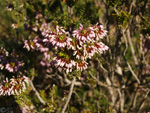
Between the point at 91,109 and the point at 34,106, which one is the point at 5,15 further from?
the point at 91,109

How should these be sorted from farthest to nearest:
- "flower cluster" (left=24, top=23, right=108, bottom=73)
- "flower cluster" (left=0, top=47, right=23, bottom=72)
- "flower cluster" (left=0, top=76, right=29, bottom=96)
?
"flower cluster" (left=0, top=47, right=23, bottom=72) < "flower cluster" (left=0, top=76, right=29, bottom=96) < "flower cluster" (left=24, top=23, right=108, bottom=73)

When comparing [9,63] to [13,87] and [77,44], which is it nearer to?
[13,87]

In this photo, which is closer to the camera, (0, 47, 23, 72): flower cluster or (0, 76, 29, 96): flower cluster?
(0, 76, 29, 96): flower cluster

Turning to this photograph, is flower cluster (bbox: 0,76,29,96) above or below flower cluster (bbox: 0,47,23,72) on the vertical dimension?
below

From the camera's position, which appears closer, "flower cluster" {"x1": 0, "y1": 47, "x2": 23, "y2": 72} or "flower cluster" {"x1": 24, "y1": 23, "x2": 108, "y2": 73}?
"flower cluster" {"x1": 24, "y1": 23, "x2": 108, "y2": 73}

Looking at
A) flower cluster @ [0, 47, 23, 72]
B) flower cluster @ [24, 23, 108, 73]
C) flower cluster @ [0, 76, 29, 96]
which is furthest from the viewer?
flower cluster @ [0, 47, 23, 72]

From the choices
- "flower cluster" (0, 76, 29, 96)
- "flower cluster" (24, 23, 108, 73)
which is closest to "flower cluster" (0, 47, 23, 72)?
"flower cluster" (0, 76, 29, 96)

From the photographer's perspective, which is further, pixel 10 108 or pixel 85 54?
pixel 10 108

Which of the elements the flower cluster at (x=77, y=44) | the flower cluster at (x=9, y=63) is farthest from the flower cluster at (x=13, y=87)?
the flower cluster at (x=77, y=44)

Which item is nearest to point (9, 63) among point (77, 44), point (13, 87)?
point (13, 87)

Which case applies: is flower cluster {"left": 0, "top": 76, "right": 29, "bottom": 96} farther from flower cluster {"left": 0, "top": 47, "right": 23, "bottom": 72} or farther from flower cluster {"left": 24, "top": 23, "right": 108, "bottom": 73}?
flower cluster {"left": 24, "top": 23, "right": 108, "bottom": 73}

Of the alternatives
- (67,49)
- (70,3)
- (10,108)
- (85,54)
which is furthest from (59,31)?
(10,108)
